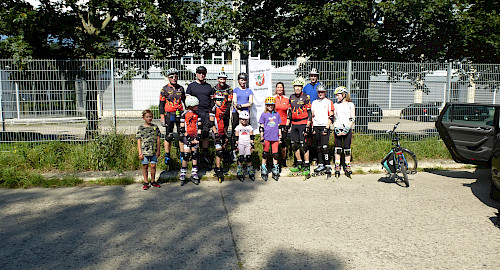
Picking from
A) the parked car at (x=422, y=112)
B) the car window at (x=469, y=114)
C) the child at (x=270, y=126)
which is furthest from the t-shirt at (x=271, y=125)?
the parked car at (x=422, y=112)

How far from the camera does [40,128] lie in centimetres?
868

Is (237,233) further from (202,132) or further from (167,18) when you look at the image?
(167,18)

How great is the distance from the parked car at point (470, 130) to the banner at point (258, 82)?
4.42 metres

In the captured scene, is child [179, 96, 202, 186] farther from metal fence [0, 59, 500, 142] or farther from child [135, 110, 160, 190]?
metal fence [0, 59, 500, 142]

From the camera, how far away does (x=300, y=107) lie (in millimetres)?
7883

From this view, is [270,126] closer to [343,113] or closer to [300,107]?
[300,107]

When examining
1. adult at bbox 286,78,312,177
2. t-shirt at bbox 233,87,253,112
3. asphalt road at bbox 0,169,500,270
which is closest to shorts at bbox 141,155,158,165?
asphalt road at bbox 0,169,500,270

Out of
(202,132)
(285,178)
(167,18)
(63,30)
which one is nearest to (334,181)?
(285,178)

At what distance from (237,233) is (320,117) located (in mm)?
3914

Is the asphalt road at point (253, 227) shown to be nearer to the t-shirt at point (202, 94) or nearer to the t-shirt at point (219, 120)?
the t-shirt at point (219, 120)

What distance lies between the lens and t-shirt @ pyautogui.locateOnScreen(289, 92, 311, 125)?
25.9 feet

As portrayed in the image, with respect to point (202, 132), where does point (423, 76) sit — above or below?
above

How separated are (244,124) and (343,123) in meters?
2.06

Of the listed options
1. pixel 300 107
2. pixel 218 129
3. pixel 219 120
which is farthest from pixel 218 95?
pixel 300 107
